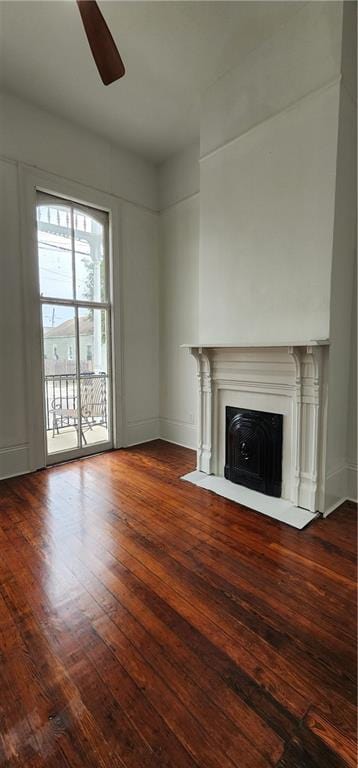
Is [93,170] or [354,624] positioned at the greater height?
[93,170]

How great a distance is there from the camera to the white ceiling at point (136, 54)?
2.52 metres

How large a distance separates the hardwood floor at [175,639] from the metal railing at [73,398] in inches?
52.4

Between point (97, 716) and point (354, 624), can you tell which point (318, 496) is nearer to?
point (354, 624)

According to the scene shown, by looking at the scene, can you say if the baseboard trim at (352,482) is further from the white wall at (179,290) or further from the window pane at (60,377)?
the window pane at (60,377)

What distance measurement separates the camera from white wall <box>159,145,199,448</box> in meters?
4.21

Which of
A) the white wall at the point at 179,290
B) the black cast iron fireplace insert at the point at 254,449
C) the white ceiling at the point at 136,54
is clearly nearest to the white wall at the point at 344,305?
the black cast iron fireplace insert at the point at 254,449

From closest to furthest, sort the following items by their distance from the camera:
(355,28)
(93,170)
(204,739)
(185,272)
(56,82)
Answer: (204,739), (355,28), (56,82), (93,170), (185,272)

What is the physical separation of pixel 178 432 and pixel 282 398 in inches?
80.3

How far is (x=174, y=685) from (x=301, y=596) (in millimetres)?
833

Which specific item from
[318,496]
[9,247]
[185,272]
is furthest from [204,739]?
[185,272]

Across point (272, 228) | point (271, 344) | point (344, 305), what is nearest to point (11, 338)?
point (271, 344)

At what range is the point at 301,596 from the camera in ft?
6.03

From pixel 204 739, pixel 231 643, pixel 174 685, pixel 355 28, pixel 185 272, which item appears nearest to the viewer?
pixel 204 739

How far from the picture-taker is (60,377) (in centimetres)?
391
